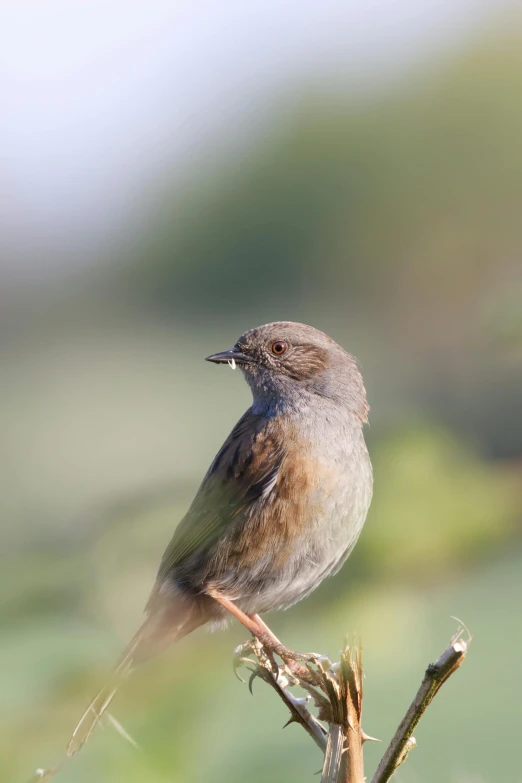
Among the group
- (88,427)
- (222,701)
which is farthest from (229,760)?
(88,427)

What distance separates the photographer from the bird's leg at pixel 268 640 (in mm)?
1904

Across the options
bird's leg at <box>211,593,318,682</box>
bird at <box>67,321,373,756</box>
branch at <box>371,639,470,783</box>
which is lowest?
branch at <box>371,639,470,783</box>

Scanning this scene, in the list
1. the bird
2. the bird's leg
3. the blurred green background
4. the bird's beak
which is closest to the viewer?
the blurred green background

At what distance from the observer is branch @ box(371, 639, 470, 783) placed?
3.70 feet

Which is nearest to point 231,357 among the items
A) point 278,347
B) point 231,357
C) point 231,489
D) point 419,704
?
point 231,357

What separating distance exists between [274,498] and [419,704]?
141cm

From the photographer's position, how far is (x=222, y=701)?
0.98 metres

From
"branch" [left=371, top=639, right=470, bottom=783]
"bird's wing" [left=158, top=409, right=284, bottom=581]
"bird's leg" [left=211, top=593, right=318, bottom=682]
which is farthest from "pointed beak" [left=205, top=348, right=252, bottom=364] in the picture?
"branch" [left=371, top=639, right=470, bottom=783]

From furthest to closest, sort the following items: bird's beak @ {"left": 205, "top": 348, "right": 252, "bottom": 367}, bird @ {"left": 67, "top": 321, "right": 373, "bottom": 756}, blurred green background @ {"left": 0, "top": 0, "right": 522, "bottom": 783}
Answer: bird's beak @ {"left": 205, "top": 348, "right": 252, "bottom": 367}, bird @ {"left": 67, "top": 321, "right": 373, "bottom": 756}, blurred green background @ {"left": 0, "top": 0, "right": 522, "bottom": 783}

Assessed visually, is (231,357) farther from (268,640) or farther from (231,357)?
(268,640)

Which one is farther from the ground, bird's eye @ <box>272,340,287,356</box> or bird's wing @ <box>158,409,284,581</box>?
bird's eye @ <box>272,340,287,356</box>

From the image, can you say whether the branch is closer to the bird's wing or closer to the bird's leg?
the bird's leg

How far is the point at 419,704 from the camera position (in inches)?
44.3

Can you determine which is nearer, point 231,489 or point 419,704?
point 419,704
